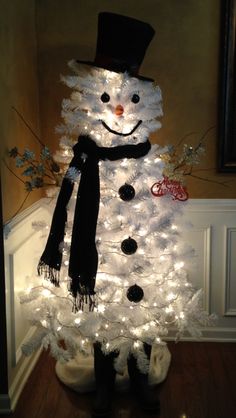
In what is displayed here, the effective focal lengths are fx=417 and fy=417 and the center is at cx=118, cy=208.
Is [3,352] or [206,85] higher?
[206,85]

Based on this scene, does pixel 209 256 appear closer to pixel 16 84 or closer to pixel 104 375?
pixel 104 375

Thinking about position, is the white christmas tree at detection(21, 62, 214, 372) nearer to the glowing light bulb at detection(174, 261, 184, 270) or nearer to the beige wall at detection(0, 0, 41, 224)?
the glowing light bulb at detection(174, 261, 184, 270)

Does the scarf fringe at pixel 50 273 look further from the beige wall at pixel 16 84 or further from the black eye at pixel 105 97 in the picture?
the black eye at pixel 105 97

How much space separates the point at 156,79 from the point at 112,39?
635 mm

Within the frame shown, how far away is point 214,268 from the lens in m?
2.59

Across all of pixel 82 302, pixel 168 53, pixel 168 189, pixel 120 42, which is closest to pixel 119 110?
pixel 120 42

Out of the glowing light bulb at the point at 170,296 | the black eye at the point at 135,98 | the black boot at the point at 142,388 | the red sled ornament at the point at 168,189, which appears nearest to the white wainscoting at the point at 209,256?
the glowing light bulb at the point at 170,296

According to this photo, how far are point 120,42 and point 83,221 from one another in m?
0.80

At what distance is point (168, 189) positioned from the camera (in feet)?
6.61

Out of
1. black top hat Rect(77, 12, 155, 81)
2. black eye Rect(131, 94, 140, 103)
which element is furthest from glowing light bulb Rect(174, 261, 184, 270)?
black top hat Rect(77, 12, 155, 81)

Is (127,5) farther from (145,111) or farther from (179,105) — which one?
(145,111)

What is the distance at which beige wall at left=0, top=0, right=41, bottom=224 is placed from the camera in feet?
6.30

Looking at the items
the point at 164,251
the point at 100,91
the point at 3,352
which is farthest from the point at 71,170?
Answer: the point at 3,352

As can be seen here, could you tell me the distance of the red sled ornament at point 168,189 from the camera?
1.98 m
